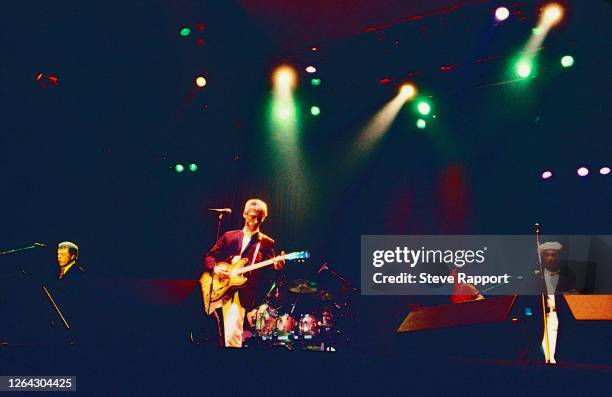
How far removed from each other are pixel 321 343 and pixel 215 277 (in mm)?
1372

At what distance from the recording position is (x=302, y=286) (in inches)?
207

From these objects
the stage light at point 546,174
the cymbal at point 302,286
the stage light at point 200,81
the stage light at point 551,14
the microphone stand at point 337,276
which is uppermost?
the stage light at point 551,14

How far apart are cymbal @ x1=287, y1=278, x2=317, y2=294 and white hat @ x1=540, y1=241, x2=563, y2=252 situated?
83.1 inches

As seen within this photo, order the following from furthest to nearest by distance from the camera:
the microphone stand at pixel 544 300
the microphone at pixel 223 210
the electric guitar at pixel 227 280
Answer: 1. the microphone at pixel 223 210
2. the electric guitar at pixel 227 280
3. the microphone stand at pixel 544 300

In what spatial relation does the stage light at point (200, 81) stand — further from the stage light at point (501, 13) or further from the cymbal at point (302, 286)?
the stage light at point (501, 13)

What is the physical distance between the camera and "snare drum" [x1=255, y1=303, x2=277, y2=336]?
5.32 meters

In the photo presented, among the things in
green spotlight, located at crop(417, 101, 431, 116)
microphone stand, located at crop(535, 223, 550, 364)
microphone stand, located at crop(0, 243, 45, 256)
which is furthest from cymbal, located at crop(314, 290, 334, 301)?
microphone stand, located at crop(0, 243, 45, 256)

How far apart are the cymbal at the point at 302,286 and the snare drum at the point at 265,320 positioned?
297 mm

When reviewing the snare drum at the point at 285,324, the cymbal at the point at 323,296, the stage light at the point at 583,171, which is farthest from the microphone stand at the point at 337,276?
the stage light at the point at 583,171

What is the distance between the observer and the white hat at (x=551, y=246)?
17.0 feet

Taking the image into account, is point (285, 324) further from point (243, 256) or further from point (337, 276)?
point (243, 256)

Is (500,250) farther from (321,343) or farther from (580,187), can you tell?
(321,343)
